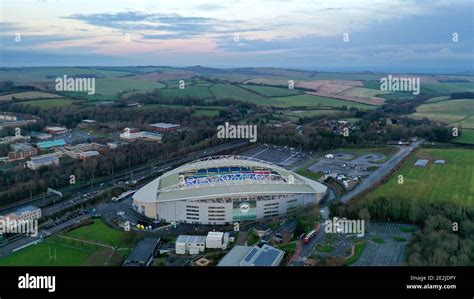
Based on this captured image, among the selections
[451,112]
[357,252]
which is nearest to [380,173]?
[357,252]

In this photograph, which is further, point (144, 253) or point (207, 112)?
point (207, 112)

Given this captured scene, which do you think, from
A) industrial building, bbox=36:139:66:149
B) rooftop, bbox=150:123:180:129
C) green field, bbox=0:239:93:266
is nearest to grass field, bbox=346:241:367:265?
green field, bbox=0:239:93:266

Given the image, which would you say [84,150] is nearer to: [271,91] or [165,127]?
[165,127]

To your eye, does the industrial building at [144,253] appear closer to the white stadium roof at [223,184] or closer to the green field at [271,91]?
the white stadium roof at [223,184]

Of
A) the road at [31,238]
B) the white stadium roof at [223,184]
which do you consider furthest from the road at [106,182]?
the white stadium roof at [223,184]
